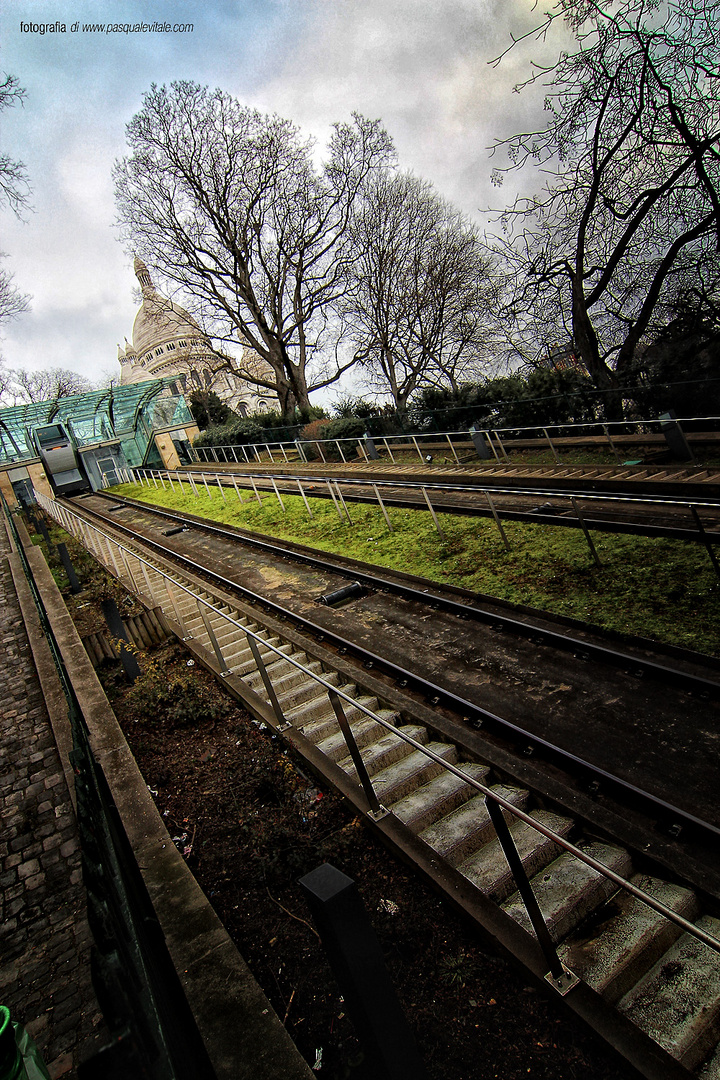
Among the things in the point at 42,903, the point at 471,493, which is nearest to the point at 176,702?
the point at 42,903

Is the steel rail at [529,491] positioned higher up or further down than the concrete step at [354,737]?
higher up

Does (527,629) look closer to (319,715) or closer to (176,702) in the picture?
(319,715)

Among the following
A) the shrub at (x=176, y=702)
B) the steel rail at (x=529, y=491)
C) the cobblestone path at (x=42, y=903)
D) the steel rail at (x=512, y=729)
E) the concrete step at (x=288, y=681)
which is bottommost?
the steel rail at (x=512, y=729)

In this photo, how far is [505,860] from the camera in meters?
4.07

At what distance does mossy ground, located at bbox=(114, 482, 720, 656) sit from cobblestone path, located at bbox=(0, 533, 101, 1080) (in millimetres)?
6289

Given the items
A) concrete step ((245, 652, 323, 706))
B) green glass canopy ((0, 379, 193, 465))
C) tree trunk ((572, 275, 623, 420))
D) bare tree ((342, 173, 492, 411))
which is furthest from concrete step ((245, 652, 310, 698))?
green glass canopy ((0, 379, 193, 465))

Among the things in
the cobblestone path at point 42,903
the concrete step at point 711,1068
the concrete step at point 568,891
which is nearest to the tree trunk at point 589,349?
the concrete step at point 568,891

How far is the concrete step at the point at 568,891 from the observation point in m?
3.49

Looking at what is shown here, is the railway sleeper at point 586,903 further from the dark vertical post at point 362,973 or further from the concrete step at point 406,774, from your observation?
the dark vertical post at point 362,973

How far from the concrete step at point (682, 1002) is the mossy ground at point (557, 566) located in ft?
12.5

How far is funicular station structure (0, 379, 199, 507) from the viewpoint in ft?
120

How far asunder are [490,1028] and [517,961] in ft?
1.08

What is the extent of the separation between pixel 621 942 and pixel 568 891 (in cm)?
45

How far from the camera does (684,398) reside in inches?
599
